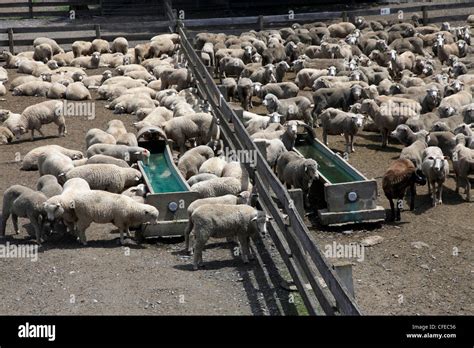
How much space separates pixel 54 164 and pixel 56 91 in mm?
8750

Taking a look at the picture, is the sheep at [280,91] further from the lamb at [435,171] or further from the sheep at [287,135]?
the lamb at [435,171]

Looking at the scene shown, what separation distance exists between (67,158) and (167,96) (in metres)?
6.36

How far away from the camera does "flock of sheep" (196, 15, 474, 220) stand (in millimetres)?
15453

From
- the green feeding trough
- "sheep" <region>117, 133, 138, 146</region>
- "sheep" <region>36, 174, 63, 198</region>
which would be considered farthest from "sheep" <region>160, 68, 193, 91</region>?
the green feeding trough

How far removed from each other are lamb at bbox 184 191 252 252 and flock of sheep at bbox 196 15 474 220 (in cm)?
158

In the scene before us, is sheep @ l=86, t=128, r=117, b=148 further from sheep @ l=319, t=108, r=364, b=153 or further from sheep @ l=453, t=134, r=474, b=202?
sheep @ l=453, t=134, r=474, b=202

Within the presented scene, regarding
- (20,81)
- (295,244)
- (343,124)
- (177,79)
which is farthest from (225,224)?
(20,81)

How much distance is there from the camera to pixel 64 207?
12359mm

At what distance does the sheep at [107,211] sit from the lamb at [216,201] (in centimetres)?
60

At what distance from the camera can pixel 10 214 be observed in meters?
13.4

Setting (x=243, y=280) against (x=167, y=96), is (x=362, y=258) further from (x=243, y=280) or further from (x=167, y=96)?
(x=167, y=96)

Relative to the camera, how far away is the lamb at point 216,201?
12188 mm

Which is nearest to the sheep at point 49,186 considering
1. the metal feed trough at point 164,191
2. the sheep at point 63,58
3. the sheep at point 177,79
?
the metal feed trough at point 164,191

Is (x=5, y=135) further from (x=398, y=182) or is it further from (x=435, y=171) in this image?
(x=435, y=171)
